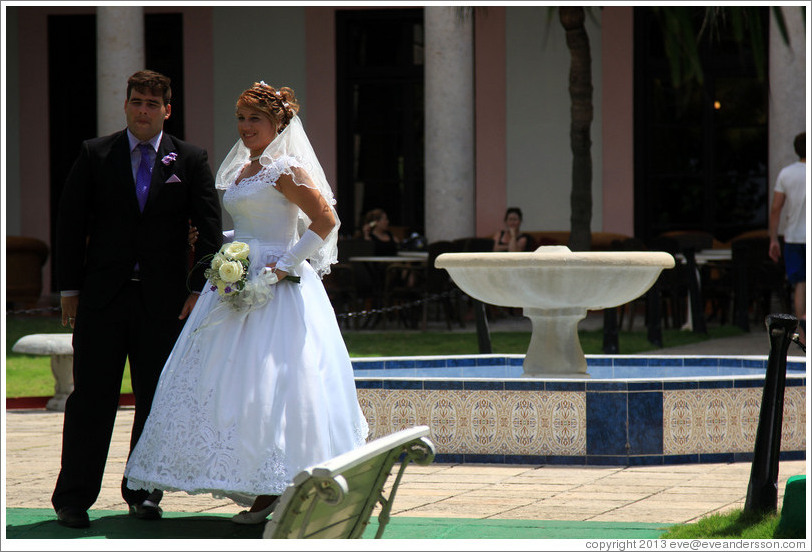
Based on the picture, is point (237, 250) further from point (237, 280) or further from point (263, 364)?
point (263, 364)

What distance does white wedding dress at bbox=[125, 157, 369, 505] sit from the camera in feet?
12.8

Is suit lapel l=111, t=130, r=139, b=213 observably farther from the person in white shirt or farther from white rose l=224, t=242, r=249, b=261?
the person in white shirt

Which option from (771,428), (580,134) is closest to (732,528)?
(771,428)

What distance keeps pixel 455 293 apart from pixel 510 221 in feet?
5.62

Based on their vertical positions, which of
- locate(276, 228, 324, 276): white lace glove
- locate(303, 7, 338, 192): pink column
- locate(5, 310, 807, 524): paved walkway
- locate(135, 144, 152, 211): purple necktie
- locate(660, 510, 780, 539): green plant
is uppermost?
locate(303, 7, 338, 192): pink column

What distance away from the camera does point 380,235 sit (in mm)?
13812

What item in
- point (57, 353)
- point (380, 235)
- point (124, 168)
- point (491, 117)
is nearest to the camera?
point (124, 168)

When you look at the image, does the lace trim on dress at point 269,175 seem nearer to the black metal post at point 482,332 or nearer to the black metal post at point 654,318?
the black metal post at point 482,332

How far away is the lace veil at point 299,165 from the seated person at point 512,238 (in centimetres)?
885

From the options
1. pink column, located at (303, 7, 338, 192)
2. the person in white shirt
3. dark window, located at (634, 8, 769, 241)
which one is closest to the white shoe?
the person in white shirt

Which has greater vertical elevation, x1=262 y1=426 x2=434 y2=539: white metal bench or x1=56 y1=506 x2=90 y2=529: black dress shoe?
x1=262 y1=426 x2=434 y2=539: white metal bench

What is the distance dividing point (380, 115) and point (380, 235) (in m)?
3.31

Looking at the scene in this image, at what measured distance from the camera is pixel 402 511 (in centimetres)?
448

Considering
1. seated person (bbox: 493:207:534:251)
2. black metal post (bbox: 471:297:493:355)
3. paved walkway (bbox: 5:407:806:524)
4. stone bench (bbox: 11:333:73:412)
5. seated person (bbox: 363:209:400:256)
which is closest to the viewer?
paved walkway (bbox: 5:407:806:524)
